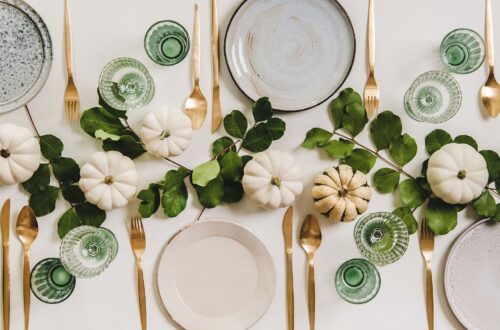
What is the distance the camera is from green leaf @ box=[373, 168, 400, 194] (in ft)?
5.57

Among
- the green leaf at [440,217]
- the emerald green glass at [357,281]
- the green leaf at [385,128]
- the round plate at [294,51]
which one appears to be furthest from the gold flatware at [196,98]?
the green leaf at [440,217]

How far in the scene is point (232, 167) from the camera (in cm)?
162

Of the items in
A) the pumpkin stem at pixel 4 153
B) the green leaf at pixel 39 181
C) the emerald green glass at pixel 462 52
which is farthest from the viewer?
the emerald green glass at pixel 462 52

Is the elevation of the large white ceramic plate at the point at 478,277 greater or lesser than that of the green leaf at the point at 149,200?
lesser

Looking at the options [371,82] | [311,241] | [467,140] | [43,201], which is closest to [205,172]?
[311,241]

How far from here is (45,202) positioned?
160cm

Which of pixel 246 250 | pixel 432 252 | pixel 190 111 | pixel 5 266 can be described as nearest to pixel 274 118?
pixel 190 111

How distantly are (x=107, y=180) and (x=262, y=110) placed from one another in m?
0.52

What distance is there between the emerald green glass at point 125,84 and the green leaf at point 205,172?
0.92ft

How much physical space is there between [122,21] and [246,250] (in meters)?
0.85

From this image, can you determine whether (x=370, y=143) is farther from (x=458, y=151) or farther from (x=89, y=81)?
(x=89, y=81)

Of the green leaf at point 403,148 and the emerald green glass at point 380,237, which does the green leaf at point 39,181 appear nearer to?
the emerald green glass at point 380,237

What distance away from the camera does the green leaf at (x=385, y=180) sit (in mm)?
1697

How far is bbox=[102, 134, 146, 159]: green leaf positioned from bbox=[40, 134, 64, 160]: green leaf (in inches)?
5.7
